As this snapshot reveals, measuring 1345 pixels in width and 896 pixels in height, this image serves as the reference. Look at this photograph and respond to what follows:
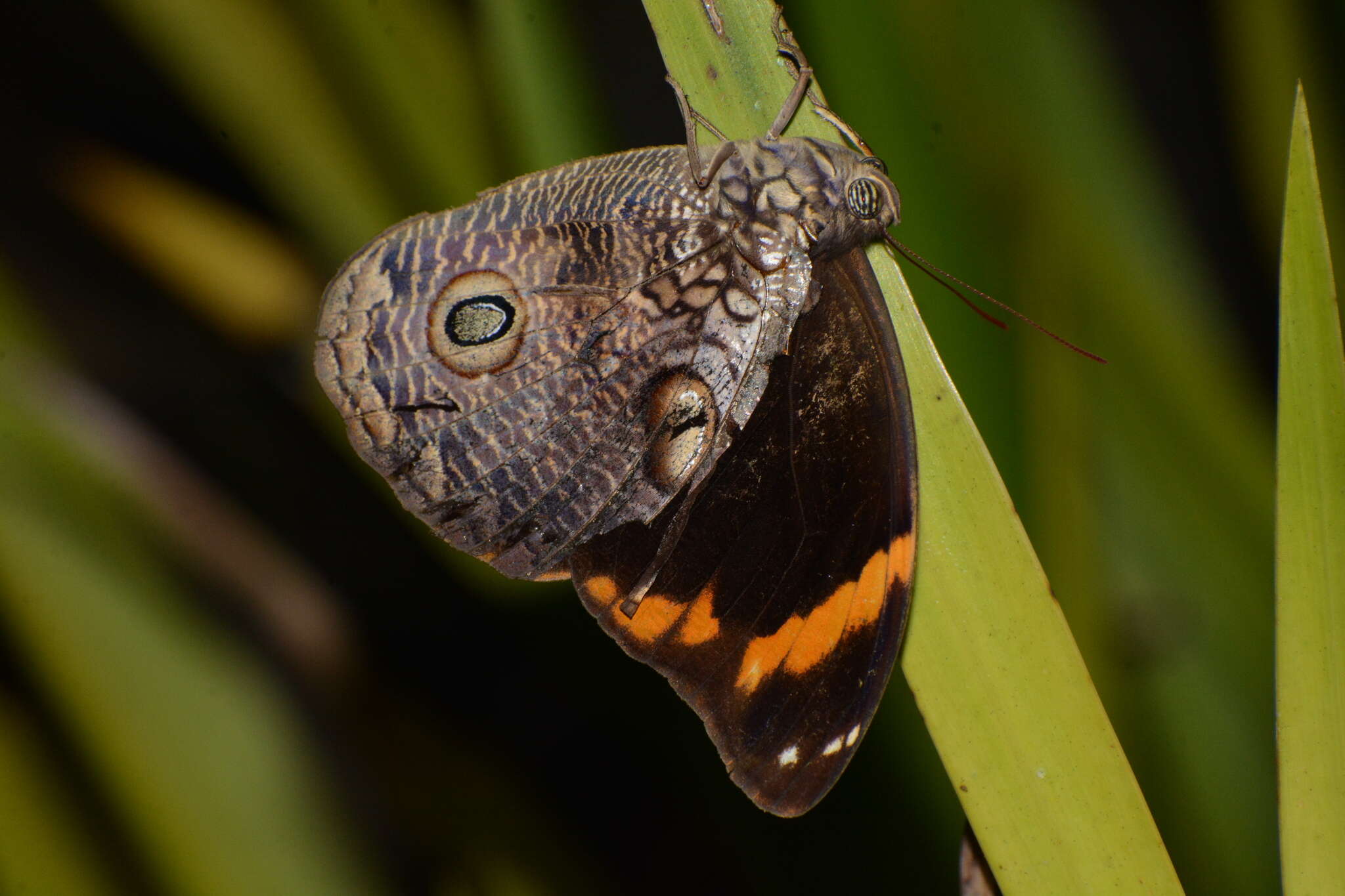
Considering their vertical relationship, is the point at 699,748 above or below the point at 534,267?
below

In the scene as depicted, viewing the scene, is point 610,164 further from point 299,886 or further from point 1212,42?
point 1212,42

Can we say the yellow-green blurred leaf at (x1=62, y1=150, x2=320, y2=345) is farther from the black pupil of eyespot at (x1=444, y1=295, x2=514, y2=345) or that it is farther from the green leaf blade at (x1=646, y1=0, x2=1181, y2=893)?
the green leaf blade at (x1=646, y1=0, x2=1181, y2=893)

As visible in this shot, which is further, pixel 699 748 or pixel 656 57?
pixel 656 57

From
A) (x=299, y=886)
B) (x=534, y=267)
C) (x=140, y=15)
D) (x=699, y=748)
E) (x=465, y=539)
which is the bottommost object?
(x=699, y=748)

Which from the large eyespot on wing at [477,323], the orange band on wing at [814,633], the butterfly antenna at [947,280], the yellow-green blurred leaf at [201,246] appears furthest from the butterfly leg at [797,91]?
the yellow-green blurred leaf at [201,246]

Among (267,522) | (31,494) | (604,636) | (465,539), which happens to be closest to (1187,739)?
(604,636)

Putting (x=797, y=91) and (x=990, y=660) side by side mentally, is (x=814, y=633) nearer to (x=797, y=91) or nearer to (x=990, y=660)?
(x=990, y=660)
